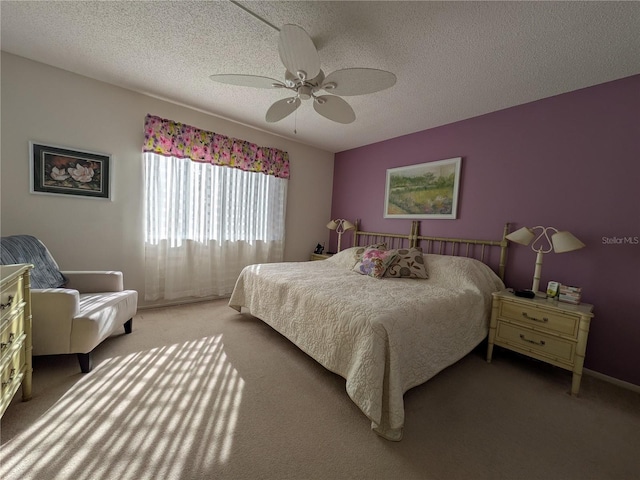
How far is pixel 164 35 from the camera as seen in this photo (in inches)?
70.9

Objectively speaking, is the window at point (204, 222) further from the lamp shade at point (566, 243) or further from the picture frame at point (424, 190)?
the lamp shade at point (566, 243)

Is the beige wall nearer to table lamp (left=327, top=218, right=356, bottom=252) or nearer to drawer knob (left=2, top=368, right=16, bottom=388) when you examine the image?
drawer knob (left=2, top=368, right=16, bottom=388)

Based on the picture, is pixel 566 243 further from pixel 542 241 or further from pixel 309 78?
pixel 309 78

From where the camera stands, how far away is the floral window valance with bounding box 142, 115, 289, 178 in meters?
2.83

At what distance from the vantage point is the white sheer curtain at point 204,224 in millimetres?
2957

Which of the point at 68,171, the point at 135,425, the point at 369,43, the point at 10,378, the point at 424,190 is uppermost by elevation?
the point at 369,43

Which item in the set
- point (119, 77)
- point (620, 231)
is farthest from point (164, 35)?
point (620, 231)

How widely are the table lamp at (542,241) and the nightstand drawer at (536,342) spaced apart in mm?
417

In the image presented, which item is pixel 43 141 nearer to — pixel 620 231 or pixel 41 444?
pixel 41 444

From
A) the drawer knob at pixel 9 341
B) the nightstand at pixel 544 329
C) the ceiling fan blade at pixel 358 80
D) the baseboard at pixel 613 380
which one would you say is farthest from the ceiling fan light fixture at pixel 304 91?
the baseboard at pixel 613 380

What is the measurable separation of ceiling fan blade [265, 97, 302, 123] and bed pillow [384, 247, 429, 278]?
5.90 feet

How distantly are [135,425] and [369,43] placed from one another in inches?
Result: 110

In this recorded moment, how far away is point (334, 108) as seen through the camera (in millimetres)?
1940

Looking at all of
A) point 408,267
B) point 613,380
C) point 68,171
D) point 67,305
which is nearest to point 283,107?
point 408,267
